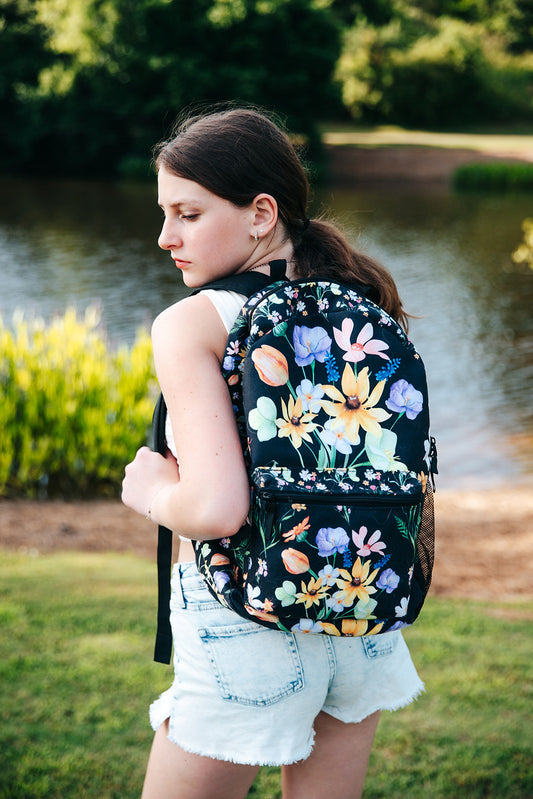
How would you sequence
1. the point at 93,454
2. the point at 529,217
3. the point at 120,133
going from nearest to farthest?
the point at 93,454
the point at 529,217
the point at 120,133

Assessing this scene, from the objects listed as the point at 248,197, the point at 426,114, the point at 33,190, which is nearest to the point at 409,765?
the point at 248,197

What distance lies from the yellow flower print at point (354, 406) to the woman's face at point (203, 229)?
1.04 feet

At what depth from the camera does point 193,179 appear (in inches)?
59.7

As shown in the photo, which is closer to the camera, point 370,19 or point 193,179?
point 193,179

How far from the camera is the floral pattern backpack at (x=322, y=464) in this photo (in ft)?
4.62

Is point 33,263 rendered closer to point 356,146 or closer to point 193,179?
point 193,179

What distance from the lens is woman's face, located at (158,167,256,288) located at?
153cm

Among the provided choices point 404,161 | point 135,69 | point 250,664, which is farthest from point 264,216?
point 404,161

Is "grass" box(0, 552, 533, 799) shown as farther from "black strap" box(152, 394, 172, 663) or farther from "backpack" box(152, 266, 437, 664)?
"backpack" box(152, 266, 437, 664)

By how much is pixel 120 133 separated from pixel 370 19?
650 inches

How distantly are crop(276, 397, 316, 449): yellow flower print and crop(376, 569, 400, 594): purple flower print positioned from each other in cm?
28

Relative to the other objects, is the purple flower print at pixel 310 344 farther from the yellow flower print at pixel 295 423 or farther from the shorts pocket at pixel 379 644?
the shorts pocket at pixel 379 644

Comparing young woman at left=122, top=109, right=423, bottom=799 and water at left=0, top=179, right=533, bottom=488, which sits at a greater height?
young woman at left=122, top=109, right=423, bottom=799

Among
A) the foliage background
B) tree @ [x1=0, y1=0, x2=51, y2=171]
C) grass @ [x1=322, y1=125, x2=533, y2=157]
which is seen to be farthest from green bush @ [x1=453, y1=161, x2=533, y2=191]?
tree @ [x1=0, y1=0, x2=51, y2=171]
